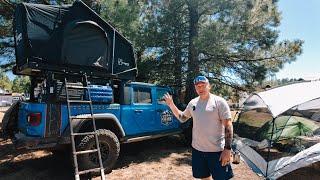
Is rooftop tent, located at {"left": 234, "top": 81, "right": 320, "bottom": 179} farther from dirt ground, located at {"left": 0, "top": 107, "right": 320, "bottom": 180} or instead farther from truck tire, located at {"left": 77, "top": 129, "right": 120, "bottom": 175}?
truck tire, located at {"left": 77, "top": 129, "right": 120, "bottom": 175}

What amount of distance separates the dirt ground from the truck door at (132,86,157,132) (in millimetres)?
824

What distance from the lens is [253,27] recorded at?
11.0m

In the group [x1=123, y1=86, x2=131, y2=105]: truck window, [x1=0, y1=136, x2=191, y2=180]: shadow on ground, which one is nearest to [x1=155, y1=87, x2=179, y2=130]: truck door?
[x1=0, y1=136, x2=191, y2=180]: shadow on ground

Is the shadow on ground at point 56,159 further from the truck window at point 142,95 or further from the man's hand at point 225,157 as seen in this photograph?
the man's hand at point 225,157

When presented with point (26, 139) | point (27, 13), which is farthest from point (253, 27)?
point (26, 139)

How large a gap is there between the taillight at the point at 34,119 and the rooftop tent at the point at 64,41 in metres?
0.93

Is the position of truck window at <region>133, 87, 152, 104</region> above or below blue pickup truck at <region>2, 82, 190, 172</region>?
above

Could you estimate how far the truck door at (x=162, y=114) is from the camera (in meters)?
8.66

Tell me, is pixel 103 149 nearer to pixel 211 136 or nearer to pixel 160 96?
pixel 160 96

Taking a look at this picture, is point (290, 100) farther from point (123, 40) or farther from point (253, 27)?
point (253, 27)

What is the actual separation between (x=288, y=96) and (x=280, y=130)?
2.09 metres

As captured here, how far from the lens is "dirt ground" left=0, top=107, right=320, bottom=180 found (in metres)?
6.89

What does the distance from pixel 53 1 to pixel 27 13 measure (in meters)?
4.52

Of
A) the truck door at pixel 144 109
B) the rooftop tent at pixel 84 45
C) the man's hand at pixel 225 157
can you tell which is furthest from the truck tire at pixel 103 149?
the man's hand at pixel 225 157
